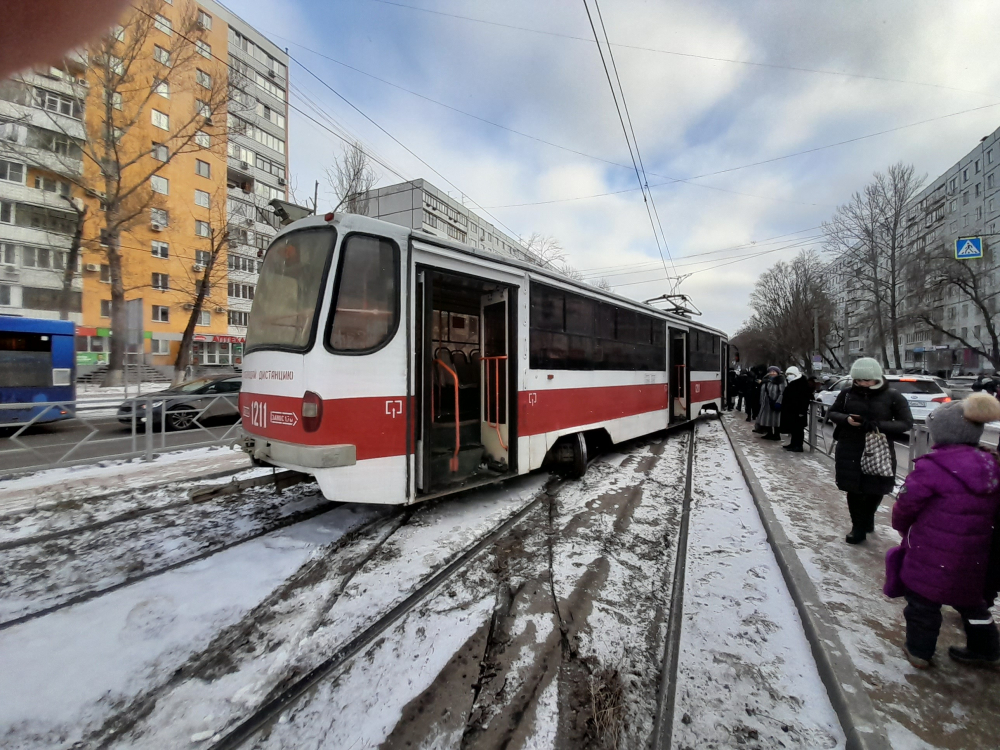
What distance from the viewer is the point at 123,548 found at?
13.8ft

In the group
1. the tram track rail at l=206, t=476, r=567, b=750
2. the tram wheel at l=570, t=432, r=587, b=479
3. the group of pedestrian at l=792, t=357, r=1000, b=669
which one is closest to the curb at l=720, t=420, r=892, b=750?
the group of pedestrian at l=792, t=357, r=1000, b=669

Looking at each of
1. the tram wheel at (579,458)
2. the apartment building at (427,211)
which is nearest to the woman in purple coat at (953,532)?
the tram wheel at (579,458)

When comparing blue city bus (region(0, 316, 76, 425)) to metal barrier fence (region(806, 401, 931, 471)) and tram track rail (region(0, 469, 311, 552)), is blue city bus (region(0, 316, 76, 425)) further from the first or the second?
metal barrier fence (region(806, 401, 931, 471))

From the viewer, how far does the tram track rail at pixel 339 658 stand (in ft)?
6.83

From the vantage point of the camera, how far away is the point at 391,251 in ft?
14.1

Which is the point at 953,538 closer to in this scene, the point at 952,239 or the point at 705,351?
the point at 705,351

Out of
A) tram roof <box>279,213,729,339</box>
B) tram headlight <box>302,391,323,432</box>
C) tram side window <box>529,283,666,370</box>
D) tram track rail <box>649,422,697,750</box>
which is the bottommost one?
tram track rail <box>649,422,697,750</box>

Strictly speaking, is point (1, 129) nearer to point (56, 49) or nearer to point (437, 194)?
point (56, 49)

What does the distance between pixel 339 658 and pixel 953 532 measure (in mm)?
3485

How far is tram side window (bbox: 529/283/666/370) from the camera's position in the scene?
19.5 ft

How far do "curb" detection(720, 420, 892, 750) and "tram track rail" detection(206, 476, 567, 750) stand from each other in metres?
2.49

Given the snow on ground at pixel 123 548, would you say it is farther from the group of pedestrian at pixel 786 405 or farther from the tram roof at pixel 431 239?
the group of pedestrian at pixel 786 405

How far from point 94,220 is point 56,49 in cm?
3018

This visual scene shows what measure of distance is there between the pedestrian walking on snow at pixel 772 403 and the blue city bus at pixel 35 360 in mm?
17301
